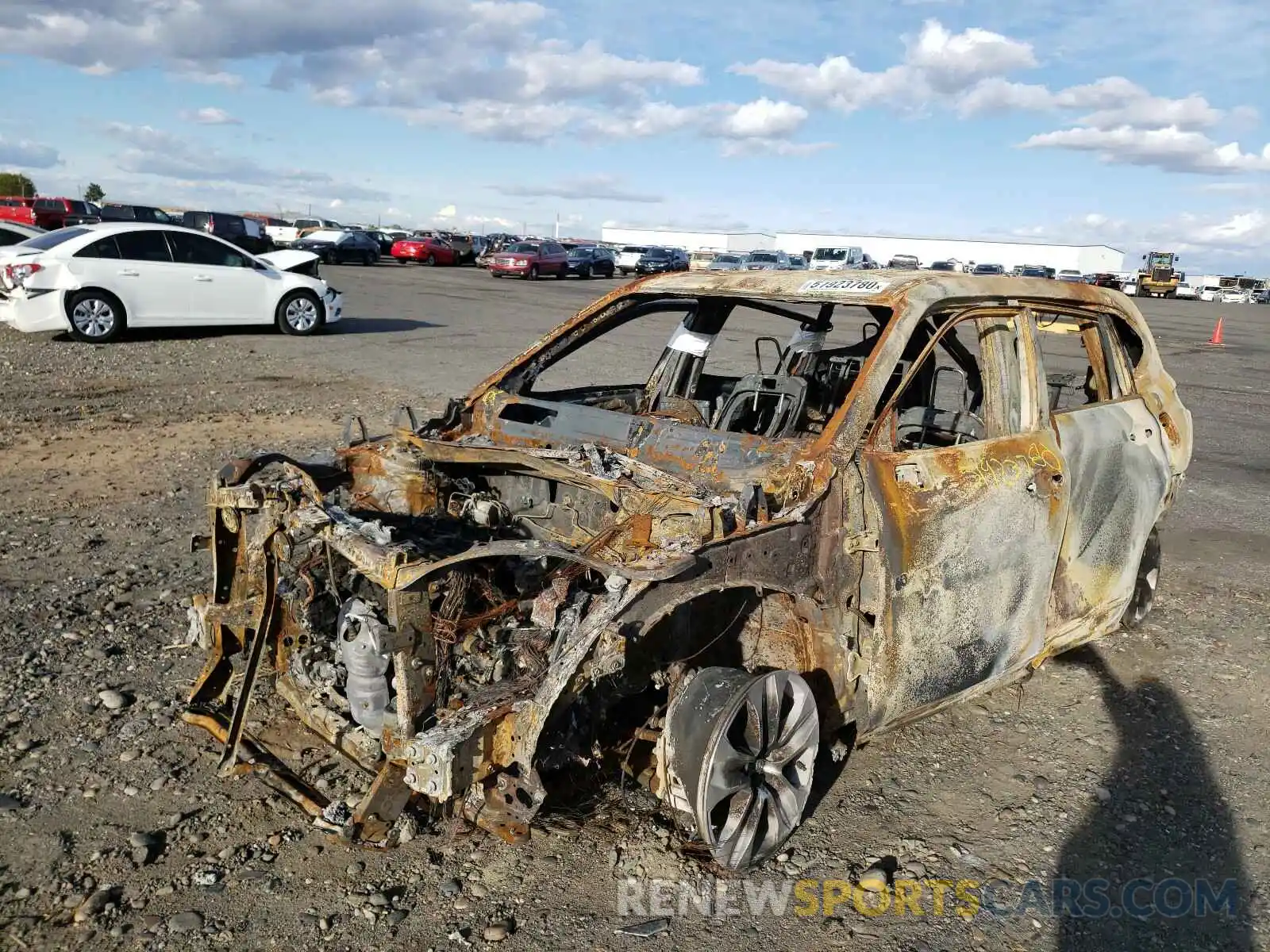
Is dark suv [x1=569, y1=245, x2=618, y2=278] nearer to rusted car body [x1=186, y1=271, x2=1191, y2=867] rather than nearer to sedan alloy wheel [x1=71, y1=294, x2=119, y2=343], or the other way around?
sedan alloy wheel [x1=71, y1=294, x2=119, y2=343]

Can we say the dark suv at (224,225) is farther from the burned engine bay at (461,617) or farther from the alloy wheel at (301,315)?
the burned engine bay at (461,617)

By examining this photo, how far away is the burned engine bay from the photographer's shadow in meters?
0.98

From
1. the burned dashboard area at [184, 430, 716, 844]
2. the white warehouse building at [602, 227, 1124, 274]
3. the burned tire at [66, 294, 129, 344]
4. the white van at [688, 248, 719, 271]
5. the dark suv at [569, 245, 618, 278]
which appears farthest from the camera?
the white warehouse building at [602, 227, 1124, 274]

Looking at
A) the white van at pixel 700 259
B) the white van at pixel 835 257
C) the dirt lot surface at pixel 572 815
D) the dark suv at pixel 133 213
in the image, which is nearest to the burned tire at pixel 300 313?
the dirt lot surface at pixel 572 815

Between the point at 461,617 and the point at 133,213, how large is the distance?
33818 mm

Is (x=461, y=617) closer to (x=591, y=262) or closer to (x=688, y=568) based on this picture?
(x=688, y=568)

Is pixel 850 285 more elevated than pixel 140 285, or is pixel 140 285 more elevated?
pixel 850 285

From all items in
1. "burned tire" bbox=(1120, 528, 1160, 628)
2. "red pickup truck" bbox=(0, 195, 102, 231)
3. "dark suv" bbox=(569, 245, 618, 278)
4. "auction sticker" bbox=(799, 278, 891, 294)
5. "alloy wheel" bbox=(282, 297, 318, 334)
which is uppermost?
"red pickup truck" bbox=(0, 195, 102, 231)

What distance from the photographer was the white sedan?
13078 millimetres

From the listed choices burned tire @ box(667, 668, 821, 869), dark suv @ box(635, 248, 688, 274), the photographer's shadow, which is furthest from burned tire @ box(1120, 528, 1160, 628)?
dark suv @ box(635, 248, 688, 274)

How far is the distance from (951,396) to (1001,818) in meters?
1.88

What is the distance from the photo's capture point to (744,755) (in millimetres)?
3113

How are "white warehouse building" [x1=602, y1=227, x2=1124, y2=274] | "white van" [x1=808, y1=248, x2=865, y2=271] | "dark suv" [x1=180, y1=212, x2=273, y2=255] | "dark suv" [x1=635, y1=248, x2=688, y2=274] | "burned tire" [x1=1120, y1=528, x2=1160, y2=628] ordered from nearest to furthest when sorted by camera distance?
"burned tire" [x1=1120, y1=528, x2=1160, y2=628] < "dark suv" [x1=180, y1=212, x2=273, y2=255] < "dark suv" [x1=635, y1=248, x2=688, y2=274] < "white van" [x1=808, y1=248, x2=865, y2=271] < "white warehouse building" [x1=602, y1=227, x2=1124, y2=274]

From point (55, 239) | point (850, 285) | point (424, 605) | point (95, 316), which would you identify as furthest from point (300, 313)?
point (424, 605)
